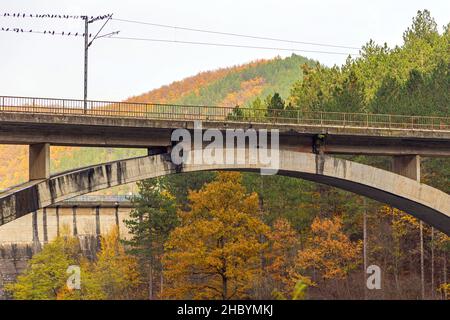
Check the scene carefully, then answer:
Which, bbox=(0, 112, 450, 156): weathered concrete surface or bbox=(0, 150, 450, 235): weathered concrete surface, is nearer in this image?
bbox=(0, 150, 450, 235): weathered concrete surface

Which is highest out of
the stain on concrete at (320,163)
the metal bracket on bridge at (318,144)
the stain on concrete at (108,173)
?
the metal bracket on bridge at (318,144)

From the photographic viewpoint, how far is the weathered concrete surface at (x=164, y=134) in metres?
40.1

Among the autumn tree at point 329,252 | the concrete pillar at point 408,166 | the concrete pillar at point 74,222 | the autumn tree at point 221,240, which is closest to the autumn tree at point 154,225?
the autumn tree at point 329,252

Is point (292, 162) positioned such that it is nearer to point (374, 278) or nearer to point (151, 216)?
point (374, 278)

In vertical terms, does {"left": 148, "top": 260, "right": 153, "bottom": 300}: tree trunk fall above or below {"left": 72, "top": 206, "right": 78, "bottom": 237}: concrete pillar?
below

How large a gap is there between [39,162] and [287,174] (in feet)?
46.6

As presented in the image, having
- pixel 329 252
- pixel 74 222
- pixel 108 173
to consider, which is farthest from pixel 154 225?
pixel 108 173

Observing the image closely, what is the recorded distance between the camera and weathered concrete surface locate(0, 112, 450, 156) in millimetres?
40094

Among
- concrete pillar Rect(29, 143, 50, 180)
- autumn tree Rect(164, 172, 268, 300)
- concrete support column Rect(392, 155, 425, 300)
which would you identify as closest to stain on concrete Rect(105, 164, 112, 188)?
concrete pillar Rect(29, 143, 50, 180)

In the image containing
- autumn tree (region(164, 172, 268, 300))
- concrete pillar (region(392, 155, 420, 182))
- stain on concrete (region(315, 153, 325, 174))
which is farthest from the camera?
autumn tree (region(164, 172, 268, 300))

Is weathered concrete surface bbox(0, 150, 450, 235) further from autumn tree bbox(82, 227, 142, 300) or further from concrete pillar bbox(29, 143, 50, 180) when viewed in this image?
autumn tree bbox(82, 227, 142, 300)

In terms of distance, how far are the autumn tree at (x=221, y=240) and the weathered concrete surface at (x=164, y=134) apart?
309 inches

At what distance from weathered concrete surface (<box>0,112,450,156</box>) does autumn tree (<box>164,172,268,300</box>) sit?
7848mm

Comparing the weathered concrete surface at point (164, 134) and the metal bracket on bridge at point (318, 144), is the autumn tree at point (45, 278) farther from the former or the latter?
the metal bracket on bridge at point (318, 144)
